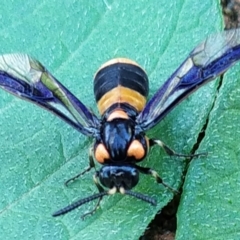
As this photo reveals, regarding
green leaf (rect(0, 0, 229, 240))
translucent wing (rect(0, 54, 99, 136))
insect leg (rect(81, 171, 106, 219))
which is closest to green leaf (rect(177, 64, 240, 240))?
green leaf (rect(0, 0, 229, 240))

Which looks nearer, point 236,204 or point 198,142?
point 236,204

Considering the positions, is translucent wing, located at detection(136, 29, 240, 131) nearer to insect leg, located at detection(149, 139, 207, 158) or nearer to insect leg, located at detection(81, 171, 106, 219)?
insect leg, located at detection(149, 139, 207, 158)

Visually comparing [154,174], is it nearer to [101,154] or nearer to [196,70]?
[101,154]

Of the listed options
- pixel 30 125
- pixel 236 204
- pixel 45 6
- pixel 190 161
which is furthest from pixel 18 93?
pixel 236 204

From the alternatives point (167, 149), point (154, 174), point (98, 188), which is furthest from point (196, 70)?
point (98, 188)

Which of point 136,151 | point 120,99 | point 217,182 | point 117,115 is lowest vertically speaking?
point 217,182

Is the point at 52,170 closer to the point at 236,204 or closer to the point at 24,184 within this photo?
the point at 24,184
